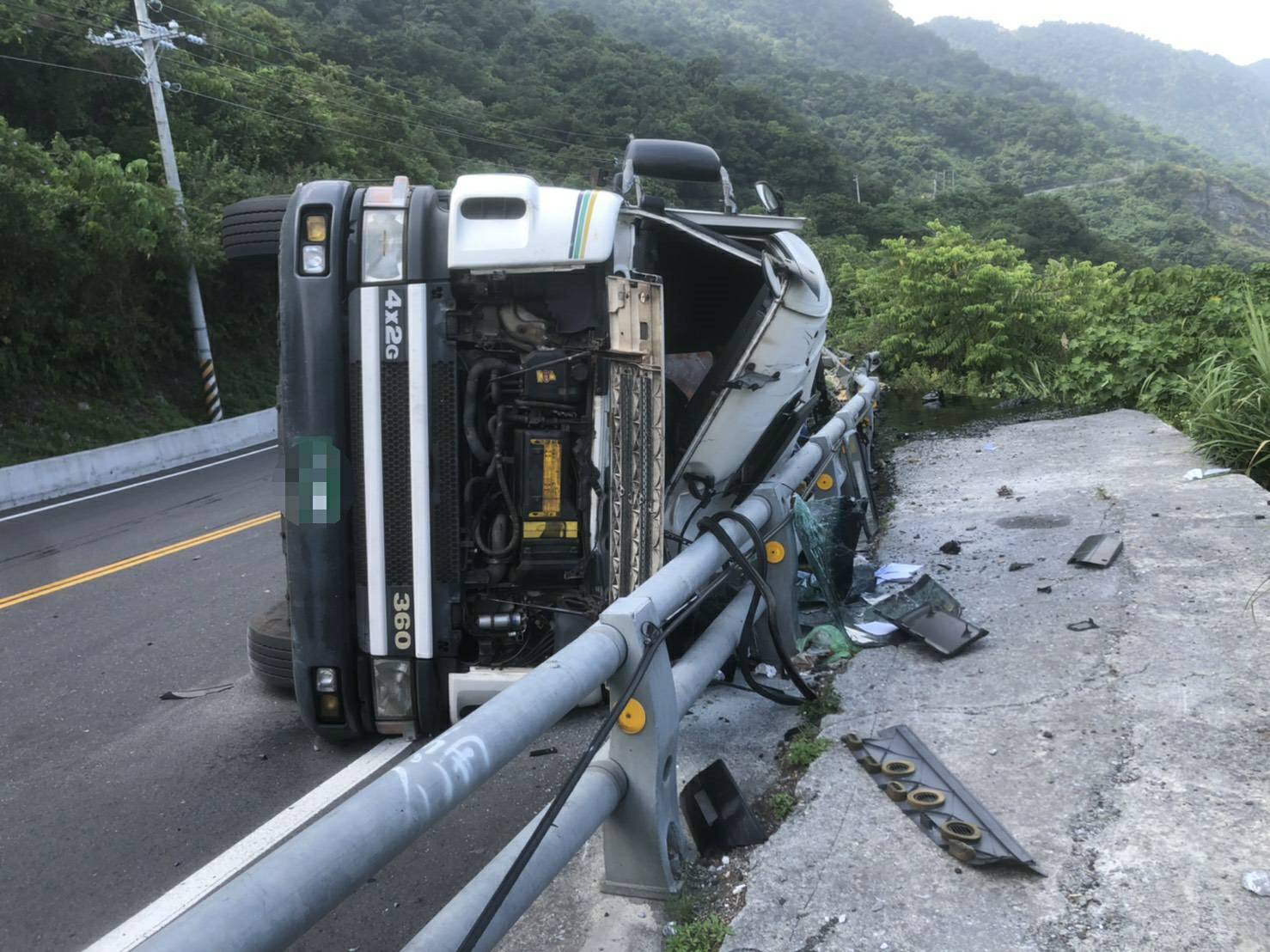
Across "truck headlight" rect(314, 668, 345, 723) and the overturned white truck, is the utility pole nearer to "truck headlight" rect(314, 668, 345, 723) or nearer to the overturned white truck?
the overturned white truck

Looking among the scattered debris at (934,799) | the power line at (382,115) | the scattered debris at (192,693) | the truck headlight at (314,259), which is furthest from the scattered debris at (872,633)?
the power line at (382,115)

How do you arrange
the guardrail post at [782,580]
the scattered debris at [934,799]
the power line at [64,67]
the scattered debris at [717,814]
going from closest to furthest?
the scattered debris at [934,799] → the scattered debris at [717,814] → the guardrail post at [782,580] → the power line at [64,67]

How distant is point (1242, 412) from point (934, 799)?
19.6 ft

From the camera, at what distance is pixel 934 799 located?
323 centimetres

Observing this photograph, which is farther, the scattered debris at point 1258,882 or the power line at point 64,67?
the power line at point 64,67

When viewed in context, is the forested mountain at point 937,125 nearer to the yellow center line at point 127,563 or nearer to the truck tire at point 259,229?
the yellow center line at point 127,563

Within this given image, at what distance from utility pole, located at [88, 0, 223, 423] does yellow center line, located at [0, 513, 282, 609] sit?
44.4 feet

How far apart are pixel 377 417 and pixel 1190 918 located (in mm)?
3138

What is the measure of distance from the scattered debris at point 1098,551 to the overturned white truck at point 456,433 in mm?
2845

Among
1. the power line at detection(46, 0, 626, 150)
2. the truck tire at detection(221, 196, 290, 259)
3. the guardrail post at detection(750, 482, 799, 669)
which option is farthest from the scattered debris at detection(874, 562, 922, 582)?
the power line at detection(46, 0, 626, 150)

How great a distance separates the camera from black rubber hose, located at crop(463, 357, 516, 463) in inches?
161

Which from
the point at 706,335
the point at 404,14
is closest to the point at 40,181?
the point at 706,335

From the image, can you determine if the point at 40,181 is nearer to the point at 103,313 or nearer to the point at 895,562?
the point at 103,313

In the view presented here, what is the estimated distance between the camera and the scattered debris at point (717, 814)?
10.5 feet
